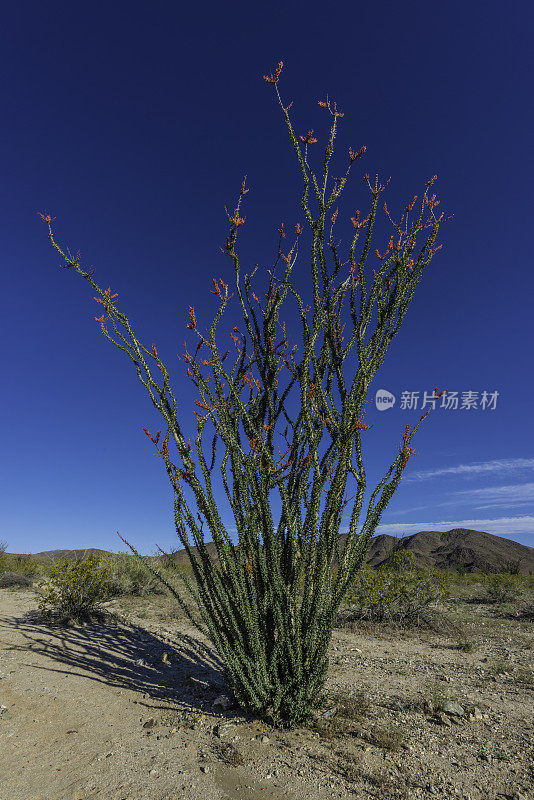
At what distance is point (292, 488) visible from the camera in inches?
142

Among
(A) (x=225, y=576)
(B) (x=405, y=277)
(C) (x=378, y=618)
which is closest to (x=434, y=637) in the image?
(C) (x=378, y=618)

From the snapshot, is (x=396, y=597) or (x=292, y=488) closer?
(x=292, y=488)

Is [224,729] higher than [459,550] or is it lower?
lower

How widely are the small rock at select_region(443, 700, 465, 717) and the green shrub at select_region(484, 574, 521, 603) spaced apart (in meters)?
9.27

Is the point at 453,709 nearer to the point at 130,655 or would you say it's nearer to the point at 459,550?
the point at 130,655

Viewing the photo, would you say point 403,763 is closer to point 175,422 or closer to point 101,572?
point 175,422

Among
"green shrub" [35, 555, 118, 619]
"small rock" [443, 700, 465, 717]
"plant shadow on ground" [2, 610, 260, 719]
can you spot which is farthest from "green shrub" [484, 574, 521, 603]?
"green shrub" [35, 555, 118, 619]

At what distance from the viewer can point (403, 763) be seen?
9.90ft

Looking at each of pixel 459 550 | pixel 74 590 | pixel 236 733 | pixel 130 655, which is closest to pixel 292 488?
pixel 236 733

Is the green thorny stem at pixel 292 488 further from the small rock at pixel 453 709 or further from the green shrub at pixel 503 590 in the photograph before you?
the green shrub at pixel 503 590

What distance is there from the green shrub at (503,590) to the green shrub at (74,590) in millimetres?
10280

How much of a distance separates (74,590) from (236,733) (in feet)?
17.9

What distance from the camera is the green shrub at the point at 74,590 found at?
7.51 meters

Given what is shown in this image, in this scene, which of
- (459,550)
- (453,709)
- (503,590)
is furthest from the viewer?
(459,550)
